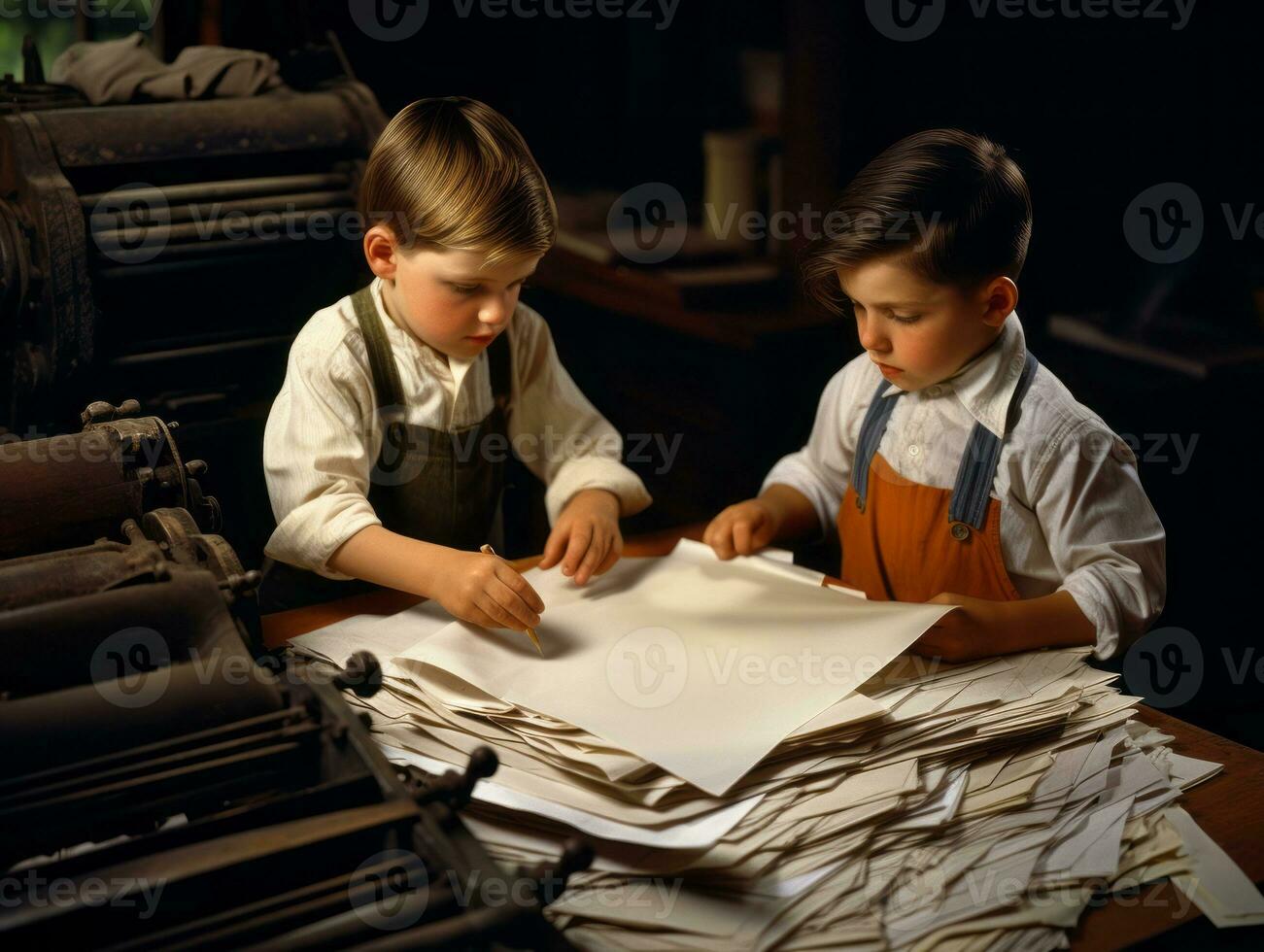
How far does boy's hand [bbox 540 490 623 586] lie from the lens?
1644 millimetres

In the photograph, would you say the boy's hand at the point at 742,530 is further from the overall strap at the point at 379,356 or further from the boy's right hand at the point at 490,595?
the overall strap at the point at 379,356

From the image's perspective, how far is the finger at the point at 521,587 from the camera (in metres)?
1.45

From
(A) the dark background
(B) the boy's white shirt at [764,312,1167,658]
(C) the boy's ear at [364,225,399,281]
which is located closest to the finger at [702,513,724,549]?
(B) the boy's white shirt at [764,312,1167,658]

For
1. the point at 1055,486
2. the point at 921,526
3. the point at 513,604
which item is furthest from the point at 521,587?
the point at 1055,486

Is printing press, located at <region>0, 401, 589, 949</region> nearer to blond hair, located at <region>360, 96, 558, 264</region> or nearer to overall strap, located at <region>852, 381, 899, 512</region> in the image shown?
blond hair, located at <region>360, 96, 558, 264</region>

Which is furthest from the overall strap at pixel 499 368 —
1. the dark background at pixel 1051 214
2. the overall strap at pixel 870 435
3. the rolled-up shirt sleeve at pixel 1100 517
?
the dark background at pixel 1051 214

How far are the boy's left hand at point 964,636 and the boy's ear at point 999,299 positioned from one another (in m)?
0.37

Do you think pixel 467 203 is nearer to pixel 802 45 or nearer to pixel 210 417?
pixel 210 417

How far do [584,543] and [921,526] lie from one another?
1.51 feet

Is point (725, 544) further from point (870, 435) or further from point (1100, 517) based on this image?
point (1100, 517)

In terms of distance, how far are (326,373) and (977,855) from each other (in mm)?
1024

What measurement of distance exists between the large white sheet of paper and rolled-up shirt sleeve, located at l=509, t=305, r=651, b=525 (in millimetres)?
238

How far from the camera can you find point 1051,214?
3139mm

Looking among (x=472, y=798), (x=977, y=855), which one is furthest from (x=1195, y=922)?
(x=472, y=798)
